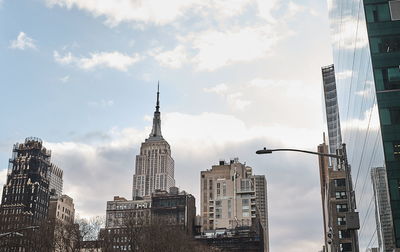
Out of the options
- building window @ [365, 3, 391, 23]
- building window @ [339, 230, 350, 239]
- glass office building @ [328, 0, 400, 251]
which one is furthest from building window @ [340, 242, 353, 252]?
building window @ [365, 3, 391, 23]

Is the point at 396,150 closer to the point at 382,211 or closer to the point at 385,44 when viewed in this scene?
the point at 382,211

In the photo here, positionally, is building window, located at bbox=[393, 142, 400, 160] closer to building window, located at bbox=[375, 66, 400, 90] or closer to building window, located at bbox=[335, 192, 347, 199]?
building window, located at bbox=[375, 66, 400, 90]

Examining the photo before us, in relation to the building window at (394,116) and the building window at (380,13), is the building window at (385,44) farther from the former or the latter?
the building window at (394,116)

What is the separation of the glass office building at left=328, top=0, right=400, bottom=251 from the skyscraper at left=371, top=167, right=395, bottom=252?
659mm

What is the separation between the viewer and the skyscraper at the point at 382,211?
36.8 metres

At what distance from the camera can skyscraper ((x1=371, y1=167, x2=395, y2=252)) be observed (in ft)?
121

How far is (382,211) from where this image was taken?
3856 cm

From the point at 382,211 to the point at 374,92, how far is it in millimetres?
8211

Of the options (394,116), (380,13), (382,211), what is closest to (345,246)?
(382,211)

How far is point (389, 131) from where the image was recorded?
37.2 metres

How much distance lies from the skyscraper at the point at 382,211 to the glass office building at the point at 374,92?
66cm

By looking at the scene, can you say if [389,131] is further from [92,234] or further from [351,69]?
[92,234]

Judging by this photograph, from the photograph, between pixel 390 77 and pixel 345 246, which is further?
pixel 345 246

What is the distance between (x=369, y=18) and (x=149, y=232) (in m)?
45.5
